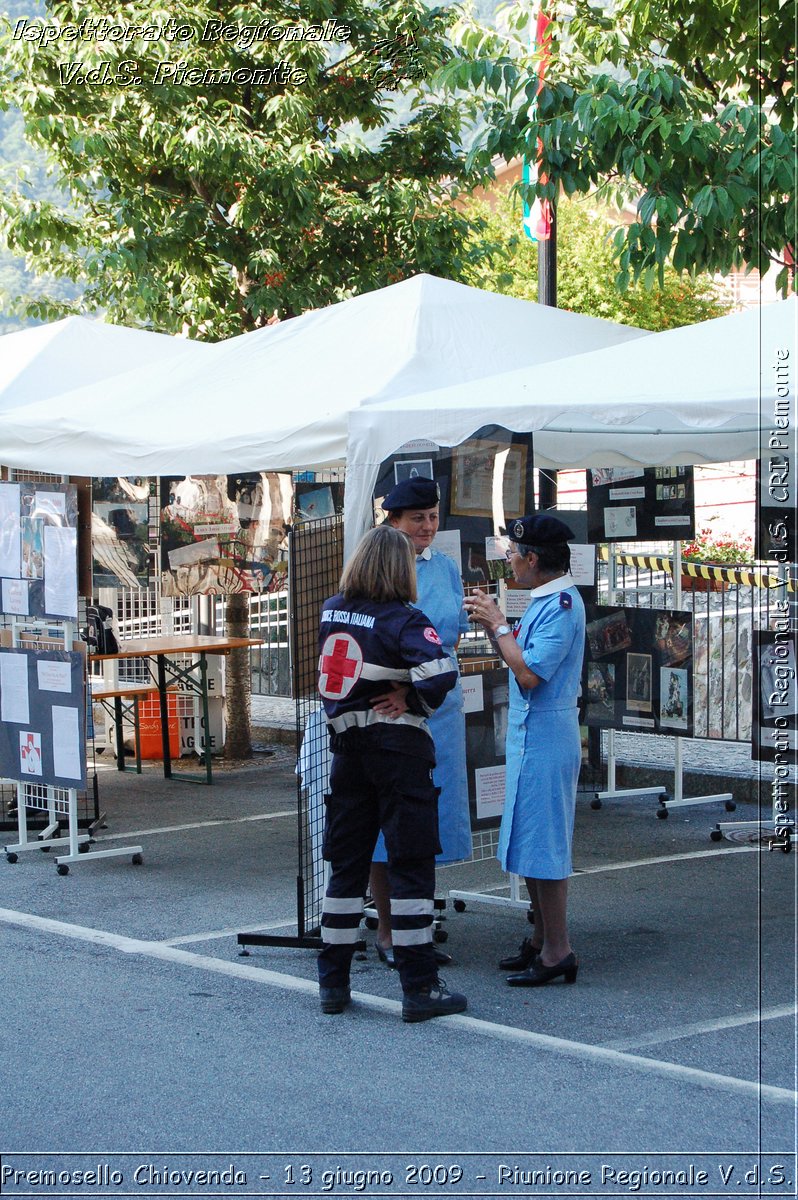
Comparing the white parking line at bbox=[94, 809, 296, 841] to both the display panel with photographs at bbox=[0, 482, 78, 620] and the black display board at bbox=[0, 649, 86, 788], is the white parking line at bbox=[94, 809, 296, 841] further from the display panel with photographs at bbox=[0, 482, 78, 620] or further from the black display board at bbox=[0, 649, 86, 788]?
the display panel with photographs at bbox=[0, 482, 78, 620]

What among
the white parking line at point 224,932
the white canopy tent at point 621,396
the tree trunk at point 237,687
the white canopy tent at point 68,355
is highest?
the white canopy tent at point 68,355

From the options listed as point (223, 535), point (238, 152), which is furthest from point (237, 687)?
point (238, 152)

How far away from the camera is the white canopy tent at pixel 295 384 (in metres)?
7.21

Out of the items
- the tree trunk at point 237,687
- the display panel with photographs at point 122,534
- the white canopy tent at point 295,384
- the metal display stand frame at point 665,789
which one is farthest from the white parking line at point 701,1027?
the tree trunk at point 237,687

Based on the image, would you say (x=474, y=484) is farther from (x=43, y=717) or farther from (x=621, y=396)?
(x=43, y=717)

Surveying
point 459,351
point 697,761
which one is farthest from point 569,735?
point 697,761

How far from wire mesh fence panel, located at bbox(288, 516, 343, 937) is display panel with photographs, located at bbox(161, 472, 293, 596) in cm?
396

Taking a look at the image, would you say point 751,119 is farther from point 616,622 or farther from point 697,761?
point 697,761

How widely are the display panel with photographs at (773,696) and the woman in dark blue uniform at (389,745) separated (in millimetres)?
2080

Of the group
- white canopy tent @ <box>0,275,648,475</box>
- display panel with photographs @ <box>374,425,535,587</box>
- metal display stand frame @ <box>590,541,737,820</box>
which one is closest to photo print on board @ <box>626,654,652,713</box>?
metal display stand frame @ <box>590,541,737,820</box>

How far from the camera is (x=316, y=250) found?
43.4 feet

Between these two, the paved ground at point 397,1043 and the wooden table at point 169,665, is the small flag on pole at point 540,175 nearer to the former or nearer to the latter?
the wooden table at point 169,665

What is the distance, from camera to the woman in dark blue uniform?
5.40m

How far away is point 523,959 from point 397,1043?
40.9 inches
